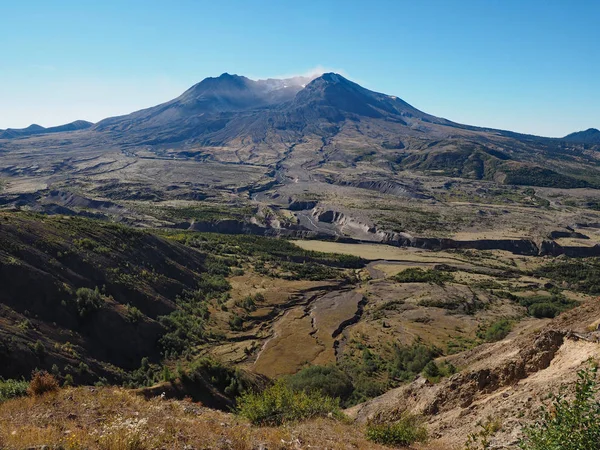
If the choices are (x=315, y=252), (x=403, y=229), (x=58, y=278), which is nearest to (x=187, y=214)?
(x=315, y=252)

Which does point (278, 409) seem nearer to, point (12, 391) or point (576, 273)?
point (12, 391)

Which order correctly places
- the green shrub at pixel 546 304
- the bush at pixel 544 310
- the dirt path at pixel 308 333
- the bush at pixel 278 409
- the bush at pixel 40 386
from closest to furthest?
the bush at pixel 40 386 < the bush at pixel 278 409 < the dirt path at pixel 308 333 < the bush at pixel 544 310 < the green shrub at pixel 546 304

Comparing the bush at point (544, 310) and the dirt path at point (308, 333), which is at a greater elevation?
the bush at point (544, 310)

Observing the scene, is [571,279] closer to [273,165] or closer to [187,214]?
[187,214]

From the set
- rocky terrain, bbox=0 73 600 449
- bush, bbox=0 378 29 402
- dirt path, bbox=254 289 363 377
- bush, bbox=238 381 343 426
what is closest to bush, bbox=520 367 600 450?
rocky terrain, bbox=0 73 600 449

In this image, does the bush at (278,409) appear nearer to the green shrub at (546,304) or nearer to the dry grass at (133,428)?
the dry grass at (133,428)

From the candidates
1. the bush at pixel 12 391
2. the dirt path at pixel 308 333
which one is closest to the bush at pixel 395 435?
the bush at pixel 12 391

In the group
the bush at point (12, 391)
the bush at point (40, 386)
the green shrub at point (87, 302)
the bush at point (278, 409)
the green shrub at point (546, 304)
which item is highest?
the bush at point (40, 386)

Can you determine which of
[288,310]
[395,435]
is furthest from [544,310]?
[395,435]
